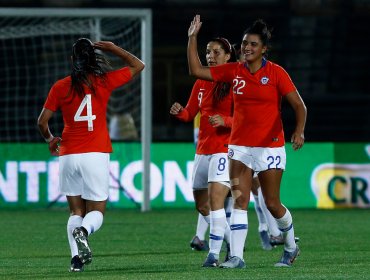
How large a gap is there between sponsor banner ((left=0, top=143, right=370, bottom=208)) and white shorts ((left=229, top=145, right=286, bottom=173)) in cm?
963

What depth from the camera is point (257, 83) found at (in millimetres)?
9500

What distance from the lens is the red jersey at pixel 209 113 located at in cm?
1062

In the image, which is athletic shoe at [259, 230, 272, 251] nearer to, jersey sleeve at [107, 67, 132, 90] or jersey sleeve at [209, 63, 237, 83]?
jersey sleeve at [209, 63, 237, 83]

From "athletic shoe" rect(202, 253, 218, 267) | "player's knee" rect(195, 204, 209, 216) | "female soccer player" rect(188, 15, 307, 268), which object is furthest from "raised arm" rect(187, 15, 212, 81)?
"player's knee" rect(195, 204, 209, 216)

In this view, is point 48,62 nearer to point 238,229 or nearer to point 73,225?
point 73,225

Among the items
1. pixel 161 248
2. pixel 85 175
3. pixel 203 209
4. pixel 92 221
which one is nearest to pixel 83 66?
pixel 85 175

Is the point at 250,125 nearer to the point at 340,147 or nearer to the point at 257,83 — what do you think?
the point at 257,83

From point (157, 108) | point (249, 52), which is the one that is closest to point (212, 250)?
point (249, 52)

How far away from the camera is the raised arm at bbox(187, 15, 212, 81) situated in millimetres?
9305

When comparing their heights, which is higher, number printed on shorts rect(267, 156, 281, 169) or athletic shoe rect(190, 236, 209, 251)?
number printed on shorts rect(267, 156, 281, 169)

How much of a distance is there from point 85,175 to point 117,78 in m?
0.83

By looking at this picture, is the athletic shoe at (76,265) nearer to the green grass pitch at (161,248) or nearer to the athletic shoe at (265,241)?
the green grass pitch at (161,248)

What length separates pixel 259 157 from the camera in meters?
9.52

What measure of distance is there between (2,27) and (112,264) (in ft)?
38.8
